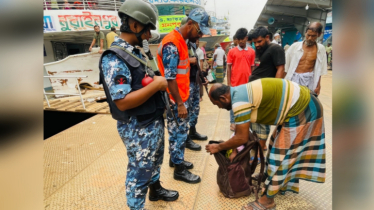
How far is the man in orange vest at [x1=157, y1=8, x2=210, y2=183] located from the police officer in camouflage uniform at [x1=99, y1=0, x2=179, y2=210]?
61 cm

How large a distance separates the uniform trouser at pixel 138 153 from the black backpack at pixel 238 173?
30.5 inches

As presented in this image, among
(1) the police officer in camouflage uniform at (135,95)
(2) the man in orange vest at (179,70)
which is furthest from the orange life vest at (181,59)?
(1) the police officer in camouflage uniform at (135,95)

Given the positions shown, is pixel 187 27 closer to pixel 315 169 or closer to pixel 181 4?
pixel 315 169

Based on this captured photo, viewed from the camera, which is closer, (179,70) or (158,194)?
(158,194)

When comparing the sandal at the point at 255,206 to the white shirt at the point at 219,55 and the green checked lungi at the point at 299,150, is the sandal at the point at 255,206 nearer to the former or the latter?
the green checked lungi at the point at 299,150

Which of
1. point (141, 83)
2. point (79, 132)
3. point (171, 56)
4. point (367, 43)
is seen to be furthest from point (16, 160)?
point (79, 132)

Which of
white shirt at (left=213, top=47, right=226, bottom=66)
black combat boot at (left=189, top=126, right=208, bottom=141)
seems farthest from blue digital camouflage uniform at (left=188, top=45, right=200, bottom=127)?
white shirt at (left=213, top=47, right=226, bottom=66)

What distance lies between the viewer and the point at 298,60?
2.96m

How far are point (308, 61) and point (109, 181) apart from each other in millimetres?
3021

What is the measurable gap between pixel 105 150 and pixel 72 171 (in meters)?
0.60

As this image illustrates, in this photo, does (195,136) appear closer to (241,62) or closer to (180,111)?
(180,111)

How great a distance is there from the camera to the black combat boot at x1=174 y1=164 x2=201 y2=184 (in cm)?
238

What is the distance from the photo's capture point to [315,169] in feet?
6.20

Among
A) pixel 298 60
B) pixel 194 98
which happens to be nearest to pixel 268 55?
pixel 298 60
